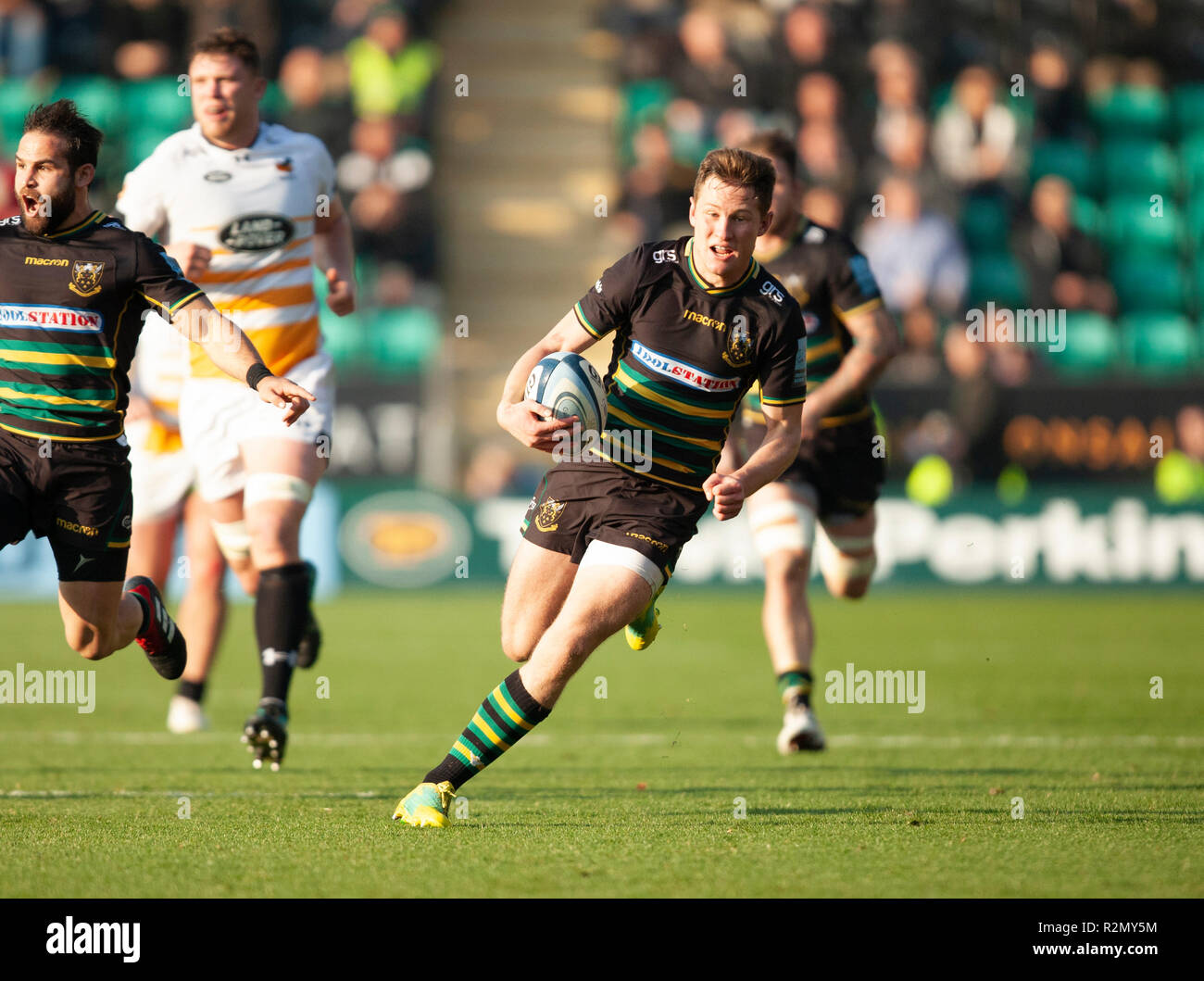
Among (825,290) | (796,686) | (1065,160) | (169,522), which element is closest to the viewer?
(796,686)

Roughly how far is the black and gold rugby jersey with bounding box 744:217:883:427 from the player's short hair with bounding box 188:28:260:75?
2677mm

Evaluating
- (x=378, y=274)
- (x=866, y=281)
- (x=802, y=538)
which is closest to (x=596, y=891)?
(x=802, y=538)

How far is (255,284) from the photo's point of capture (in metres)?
7.34

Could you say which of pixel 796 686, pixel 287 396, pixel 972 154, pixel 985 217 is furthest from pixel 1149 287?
pixel 287 396

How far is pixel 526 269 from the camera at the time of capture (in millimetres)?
19938

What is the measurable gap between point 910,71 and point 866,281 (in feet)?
40.8

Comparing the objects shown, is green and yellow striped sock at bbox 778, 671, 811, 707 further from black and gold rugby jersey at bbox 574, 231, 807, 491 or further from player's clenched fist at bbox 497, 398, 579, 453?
player's clenched fist at bbox 497, 398, 579, 453

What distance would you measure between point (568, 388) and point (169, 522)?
3537 mm

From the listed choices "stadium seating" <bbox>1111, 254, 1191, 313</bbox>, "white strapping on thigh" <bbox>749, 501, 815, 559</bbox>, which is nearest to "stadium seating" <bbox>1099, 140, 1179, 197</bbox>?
"stadium seating" <bbox>1111, 254, 1191, 313</bbox>

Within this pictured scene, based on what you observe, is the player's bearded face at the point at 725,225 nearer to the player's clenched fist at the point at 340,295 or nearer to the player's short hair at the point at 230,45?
the player's clenched fist at the point at 340,295

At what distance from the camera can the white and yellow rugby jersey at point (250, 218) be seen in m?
7.18

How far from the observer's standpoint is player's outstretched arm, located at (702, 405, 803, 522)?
17.3 ft

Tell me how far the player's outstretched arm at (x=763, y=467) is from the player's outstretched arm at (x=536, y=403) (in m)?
0.56
